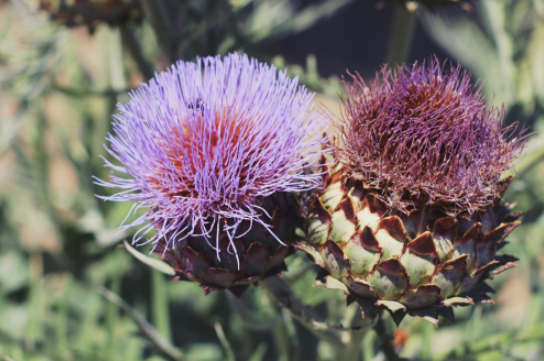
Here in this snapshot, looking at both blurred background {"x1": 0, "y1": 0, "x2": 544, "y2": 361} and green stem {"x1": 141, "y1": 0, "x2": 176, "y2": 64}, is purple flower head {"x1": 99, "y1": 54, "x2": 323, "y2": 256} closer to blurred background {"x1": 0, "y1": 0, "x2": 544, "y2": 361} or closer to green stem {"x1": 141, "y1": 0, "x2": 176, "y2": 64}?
blurred background {"x1": 0, "y1": 0, "x2": 544, "y2": 361}

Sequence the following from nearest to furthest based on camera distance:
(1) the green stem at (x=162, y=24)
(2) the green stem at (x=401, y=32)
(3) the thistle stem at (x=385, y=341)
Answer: (3) the thistle stem at (x=385, y=341) < (1) the green stem at (x=162, y=24) < (2) the green stem at (x=401, y=32)

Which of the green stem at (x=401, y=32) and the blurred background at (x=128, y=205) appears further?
the green stem at (x=401, y=32)

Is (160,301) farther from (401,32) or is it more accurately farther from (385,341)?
(401,32)

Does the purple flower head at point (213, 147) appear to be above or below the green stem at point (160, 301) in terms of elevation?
above

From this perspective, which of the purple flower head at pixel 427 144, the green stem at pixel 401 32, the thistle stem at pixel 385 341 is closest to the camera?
the purple flower head at pixel 427 144

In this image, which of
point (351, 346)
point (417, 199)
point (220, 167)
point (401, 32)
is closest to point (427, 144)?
point (417, 199)

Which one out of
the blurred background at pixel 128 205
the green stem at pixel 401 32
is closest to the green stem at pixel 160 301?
the blurred background at pixel 128 205

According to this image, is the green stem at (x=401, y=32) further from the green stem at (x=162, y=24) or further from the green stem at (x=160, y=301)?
the green stem at (x=160, y=301)

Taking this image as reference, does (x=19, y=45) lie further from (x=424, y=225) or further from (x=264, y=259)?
(x=424, y=225)
